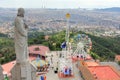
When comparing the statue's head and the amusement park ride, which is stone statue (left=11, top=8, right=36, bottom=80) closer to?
the statue's head

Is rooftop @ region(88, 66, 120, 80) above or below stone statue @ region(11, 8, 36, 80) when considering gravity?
below

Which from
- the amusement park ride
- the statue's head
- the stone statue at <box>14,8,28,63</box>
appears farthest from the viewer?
the amusement park ride

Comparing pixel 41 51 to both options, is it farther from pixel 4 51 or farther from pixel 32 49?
pixel 4 51

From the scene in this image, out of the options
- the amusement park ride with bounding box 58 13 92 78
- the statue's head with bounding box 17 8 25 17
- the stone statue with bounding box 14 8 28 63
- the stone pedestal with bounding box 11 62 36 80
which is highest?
the statue's head with bounding box 17 8 25 17

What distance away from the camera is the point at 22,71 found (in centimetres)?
656

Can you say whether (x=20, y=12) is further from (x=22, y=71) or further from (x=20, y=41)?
(x=22, y=71)

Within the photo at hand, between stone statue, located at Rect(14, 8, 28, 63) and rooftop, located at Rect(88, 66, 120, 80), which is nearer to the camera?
stone statue, located at Rect(14, 8, 28, 63)

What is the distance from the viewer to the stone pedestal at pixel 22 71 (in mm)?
6562

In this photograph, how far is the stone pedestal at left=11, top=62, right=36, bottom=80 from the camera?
258 inches

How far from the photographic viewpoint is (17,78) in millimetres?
6660

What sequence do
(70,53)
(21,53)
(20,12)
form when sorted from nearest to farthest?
(21,53) < (20,12) < (70,53)

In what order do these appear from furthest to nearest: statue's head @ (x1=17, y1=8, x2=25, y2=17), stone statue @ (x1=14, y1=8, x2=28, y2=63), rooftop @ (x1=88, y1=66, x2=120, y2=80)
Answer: rooftop @ (x1=88, y1=66, x2=120, y2=80)
statue's head @ (x1=17, y1=8, x2=25, y2=17)
stone statue @ (x1=14, y1=8, x2=28, y2=63)

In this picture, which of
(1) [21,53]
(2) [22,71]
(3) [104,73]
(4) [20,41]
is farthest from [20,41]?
(3) [104,73]

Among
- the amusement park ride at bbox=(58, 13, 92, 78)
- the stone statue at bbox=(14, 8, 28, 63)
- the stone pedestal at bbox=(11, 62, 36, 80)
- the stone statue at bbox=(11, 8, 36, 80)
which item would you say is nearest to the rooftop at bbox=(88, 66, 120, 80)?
the amusement park ride at bbox=(58, 13, 92, 78)
